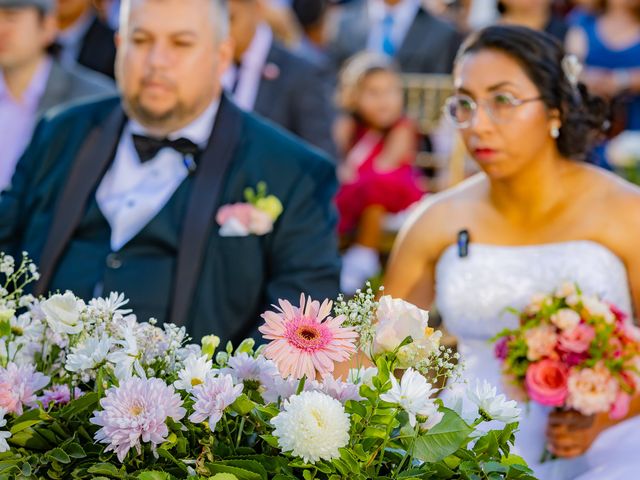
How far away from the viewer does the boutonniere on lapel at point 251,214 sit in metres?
4.09

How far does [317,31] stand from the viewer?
9648 mm

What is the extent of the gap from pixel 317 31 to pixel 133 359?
775cm

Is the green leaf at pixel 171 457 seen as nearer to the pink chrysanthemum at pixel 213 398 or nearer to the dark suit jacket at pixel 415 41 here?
the pink chrysanthemum at pixel 213 398

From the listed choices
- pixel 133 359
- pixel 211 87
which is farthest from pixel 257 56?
pixel 133 359

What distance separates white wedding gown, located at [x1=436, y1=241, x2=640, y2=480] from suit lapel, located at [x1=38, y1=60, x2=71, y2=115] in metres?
2.74

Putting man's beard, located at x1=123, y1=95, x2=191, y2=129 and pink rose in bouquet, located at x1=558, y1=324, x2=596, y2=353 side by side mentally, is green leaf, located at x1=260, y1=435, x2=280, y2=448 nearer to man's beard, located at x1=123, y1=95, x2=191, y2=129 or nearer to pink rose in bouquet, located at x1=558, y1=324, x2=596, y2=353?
pink rose in bouquet, located at x1=558, y1=324, x2=596, y2=353

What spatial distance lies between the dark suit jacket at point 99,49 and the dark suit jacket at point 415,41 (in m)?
2.58

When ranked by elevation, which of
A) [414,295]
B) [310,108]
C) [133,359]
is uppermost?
[310,108]

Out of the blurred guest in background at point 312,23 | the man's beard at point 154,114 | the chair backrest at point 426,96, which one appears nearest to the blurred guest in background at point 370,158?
the chair backrest at point 426,96

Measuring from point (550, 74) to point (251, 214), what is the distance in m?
1.13

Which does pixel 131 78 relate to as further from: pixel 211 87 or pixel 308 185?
pixel 308 185

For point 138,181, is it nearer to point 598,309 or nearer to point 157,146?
point 157,146

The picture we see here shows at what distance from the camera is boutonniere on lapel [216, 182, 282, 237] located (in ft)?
13.4

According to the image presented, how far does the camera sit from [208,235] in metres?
4.18
